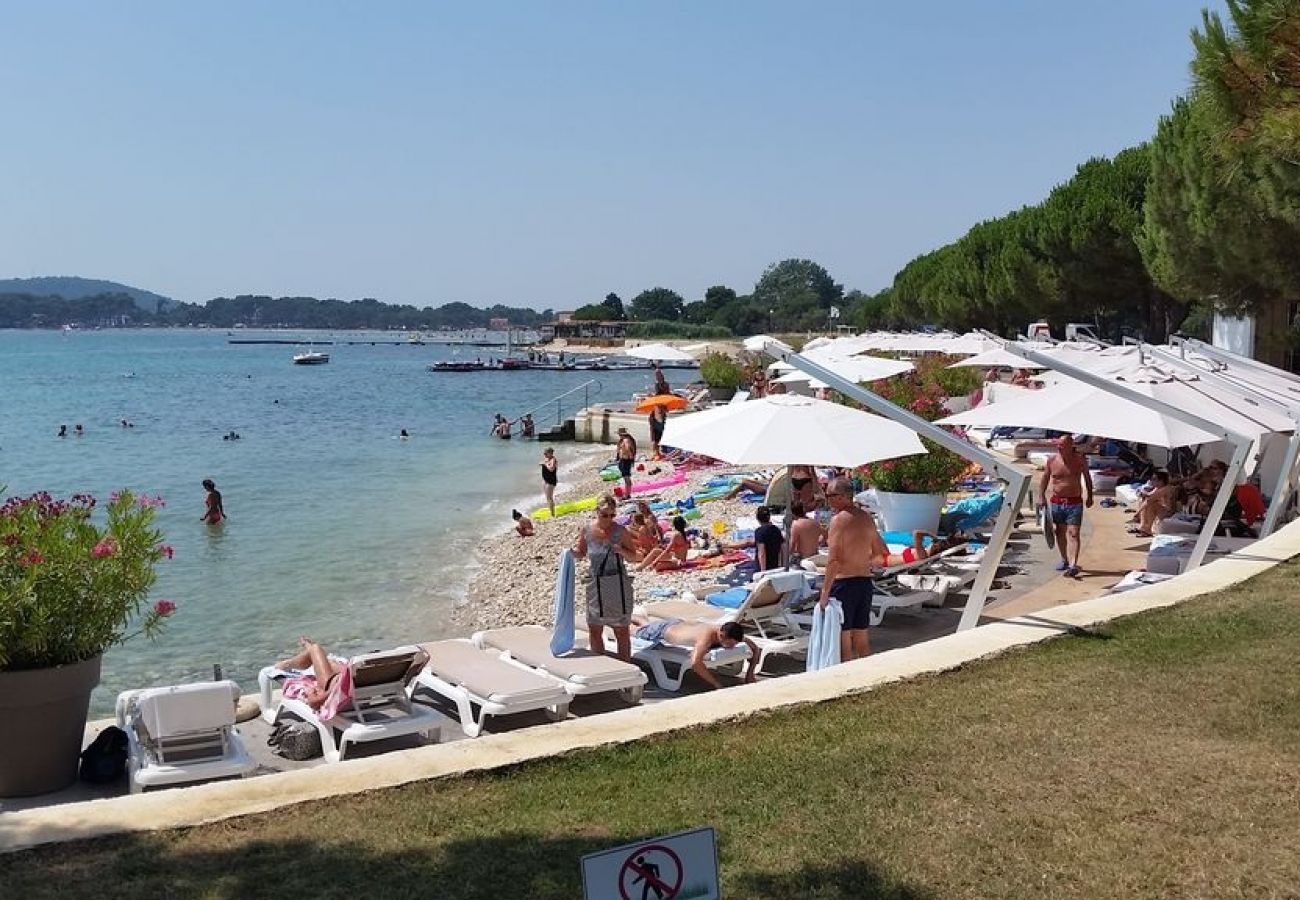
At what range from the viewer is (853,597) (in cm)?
848

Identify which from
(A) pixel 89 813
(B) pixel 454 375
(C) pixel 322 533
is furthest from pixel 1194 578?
(B) pixel 454 375

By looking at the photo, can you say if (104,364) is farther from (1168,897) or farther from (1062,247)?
(1168,897)

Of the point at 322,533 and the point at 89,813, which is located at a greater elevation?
the point at 89,813

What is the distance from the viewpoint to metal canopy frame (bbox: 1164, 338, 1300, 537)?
37.3ft

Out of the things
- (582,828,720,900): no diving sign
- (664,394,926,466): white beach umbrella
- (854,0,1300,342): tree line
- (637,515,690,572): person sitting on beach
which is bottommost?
(637,515,690,572): person sitting on beach

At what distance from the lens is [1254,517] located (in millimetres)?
12117

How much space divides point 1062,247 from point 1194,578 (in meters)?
32.5

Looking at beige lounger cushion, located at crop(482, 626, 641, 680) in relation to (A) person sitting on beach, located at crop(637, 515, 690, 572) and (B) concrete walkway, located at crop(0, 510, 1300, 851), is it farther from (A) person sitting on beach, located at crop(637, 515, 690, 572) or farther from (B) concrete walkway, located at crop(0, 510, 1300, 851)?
(A) person sitting on beach, located at crop(637, 515, 690, 572)

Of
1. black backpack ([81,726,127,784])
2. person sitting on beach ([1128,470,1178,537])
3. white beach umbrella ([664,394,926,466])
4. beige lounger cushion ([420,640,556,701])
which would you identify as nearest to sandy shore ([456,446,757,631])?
white beach umbrella ([664,394,926,466])

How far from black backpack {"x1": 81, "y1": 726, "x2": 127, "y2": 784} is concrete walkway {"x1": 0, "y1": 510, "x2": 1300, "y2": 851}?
1713 mm

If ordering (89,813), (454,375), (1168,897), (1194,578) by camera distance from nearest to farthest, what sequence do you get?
(1168,897) → (89,813) → (1194,578) → (454,375)

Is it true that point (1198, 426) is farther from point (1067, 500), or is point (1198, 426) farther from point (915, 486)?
point (915, 486)

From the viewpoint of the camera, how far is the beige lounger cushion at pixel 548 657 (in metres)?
8.00

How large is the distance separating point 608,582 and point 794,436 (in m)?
2.36
